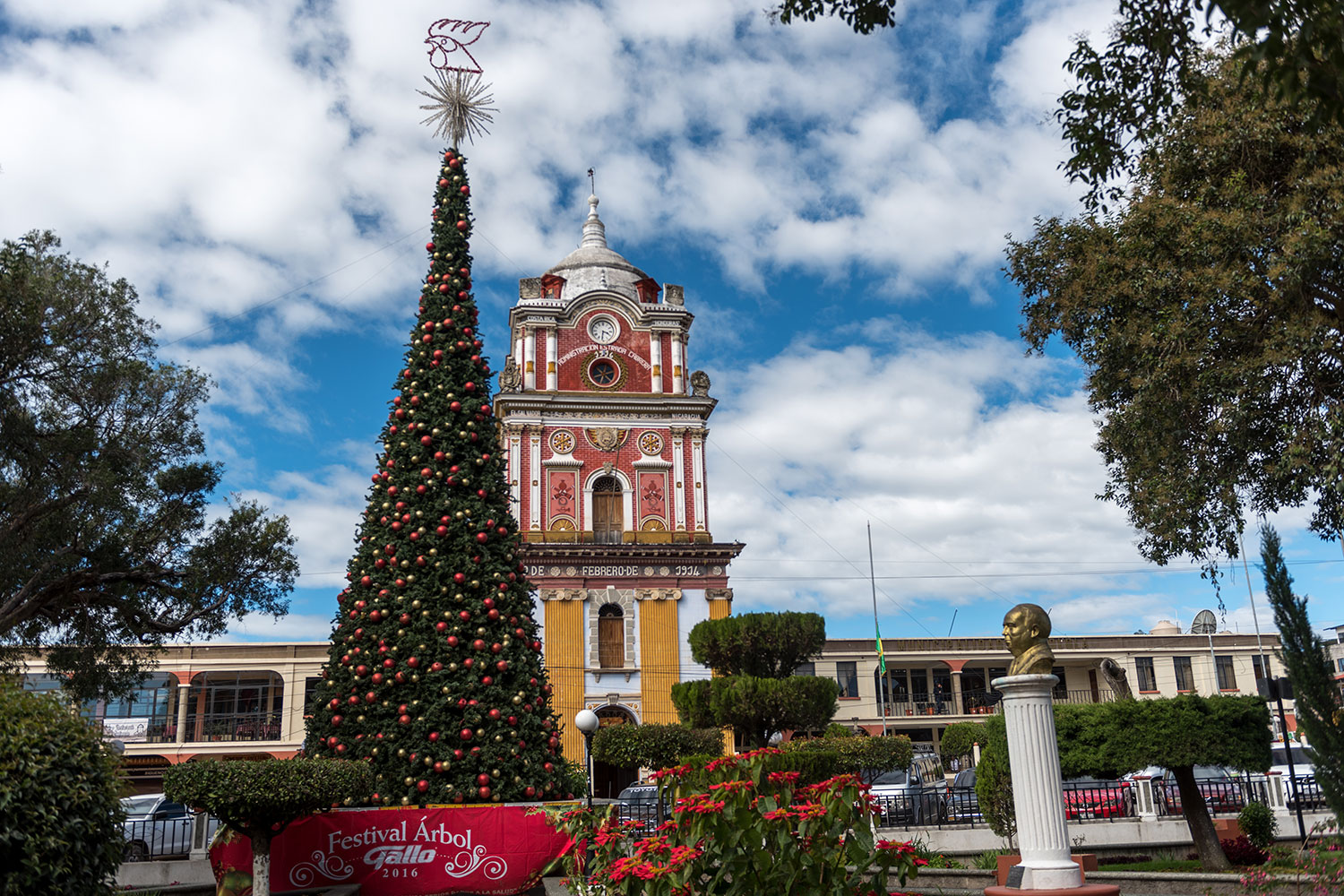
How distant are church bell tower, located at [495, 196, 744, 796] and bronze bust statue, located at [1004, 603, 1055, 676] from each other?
2321 centimetres

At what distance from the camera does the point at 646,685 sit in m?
32.4

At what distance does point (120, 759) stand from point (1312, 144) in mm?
14774

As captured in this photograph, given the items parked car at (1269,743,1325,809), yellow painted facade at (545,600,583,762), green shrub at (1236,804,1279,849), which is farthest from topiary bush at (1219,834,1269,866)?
yellow painted facade at (545,600,583,762)

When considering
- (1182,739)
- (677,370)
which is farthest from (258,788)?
(677,370)

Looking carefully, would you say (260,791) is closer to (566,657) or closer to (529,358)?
(566,657)

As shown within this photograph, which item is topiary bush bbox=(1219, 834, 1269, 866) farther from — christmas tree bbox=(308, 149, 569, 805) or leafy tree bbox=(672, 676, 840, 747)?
leafy tree bbox=(672, 676, 840, 747)

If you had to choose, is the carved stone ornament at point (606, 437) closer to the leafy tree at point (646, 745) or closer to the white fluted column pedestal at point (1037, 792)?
the leafy tree at point (646, 745)

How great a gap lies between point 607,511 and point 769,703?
1130cm

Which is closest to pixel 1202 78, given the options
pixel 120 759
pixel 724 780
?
pixel 724 780

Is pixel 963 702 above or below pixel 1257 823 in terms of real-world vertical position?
above

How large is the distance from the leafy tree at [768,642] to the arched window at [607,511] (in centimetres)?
705

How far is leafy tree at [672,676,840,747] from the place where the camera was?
2516cm

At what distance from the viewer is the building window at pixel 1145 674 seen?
44.5 meters

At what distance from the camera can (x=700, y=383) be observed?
36188mm
